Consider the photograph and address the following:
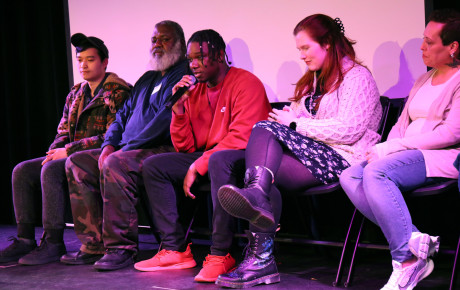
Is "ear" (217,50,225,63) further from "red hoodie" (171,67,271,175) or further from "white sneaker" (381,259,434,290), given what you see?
"white sneaker" (381,259,434,290)

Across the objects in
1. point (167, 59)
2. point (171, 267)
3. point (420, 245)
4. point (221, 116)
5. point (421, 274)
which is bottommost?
point (171, 267)

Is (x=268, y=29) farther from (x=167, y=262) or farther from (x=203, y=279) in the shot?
(x=203, y=279)

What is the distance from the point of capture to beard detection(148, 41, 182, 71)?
12.1ft

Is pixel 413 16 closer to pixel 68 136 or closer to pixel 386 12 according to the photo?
pixel 386 12

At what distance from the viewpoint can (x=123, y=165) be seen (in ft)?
10.6

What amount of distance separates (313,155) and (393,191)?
478mm

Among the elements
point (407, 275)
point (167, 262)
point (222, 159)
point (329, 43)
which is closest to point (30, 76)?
point (167, 262)

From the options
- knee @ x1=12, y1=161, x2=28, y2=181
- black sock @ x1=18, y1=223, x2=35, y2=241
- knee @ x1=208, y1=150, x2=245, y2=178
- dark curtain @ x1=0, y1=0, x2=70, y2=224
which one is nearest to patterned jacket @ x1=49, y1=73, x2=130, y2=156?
knee @ x1=12, y1=161, x2=28, y2=181

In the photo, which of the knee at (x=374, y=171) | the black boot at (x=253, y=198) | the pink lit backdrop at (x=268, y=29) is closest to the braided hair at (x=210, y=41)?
the pink lit backdrop at (x=268, y=29)

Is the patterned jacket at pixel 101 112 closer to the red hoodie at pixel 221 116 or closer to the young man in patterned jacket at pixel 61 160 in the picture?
the young man in patterned jacket at pixel 61 160

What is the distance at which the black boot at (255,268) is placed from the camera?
2.59 m

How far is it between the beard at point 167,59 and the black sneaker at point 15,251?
1342mm

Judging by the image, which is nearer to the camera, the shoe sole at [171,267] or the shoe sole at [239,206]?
the shoe sole at [239,206]

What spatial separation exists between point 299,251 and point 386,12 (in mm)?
1476
